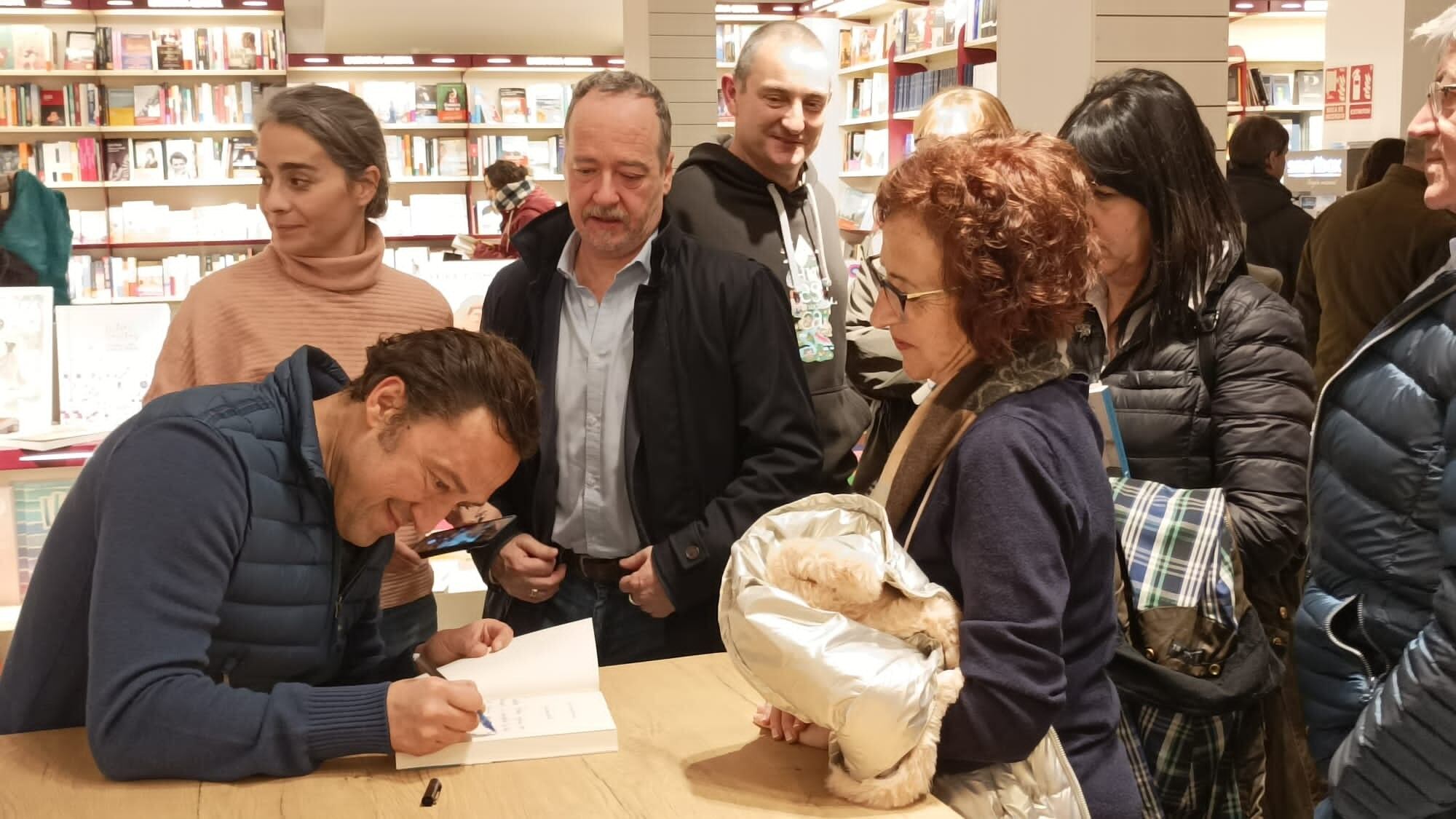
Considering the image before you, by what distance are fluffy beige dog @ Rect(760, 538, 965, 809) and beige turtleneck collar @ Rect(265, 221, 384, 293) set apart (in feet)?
4.86

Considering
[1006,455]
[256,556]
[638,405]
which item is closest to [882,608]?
[1006,455]

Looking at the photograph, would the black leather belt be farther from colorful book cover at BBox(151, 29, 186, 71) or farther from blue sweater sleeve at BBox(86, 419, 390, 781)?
colorful book cover at BBox(151, 29, 186, 71)

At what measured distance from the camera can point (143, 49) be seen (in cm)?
966

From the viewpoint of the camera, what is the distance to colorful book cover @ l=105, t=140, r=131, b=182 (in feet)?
32.0

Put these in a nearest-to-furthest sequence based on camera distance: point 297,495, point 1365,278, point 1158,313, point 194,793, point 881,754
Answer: point 881,754 → point 194,793 → point 297,495 → point 1158,313 → point 1365,278

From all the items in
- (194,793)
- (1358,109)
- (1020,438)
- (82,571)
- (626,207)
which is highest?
(1358,109)

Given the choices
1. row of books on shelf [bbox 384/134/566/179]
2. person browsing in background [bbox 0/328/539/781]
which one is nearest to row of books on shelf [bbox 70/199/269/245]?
row of books on shelf [bbox 384/134/566/179]

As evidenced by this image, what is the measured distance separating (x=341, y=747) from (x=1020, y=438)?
935mm

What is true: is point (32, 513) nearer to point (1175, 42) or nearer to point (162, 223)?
point (1175, 42)

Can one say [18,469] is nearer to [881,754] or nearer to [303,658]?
[303,658]

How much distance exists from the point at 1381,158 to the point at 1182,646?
364 centimetres

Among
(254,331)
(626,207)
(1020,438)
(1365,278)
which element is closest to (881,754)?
(1020,438)

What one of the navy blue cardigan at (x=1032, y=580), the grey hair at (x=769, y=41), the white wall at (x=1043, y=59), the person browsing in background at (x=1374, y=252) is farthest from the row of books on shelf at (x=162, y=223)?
the navy blue cardigan at (x=1032, y=580)

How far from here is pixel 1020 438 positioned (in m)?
1.46
